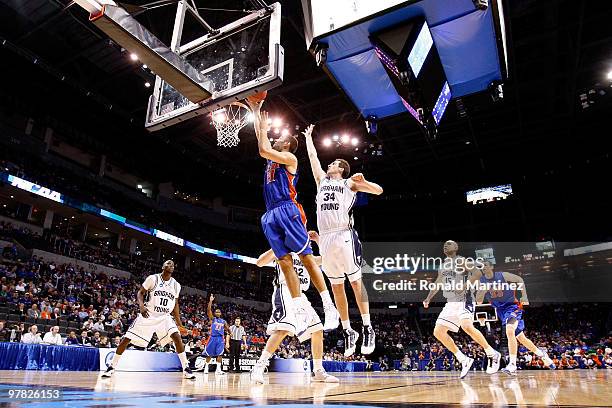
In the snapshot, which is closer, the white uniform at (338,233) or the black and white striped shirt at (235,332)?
the white uniform at (338,233)

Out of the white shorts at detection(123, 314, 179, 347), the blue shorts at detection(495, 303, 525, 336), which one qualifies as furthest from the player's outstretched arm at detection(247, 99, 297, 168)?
the blue shorts at detection(495, 303, 525, 336)

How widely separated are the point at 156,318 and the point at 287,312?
233 centimetres

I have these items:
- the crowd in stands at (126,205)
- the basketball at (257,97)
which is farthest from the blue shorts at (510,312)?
the crowd in stands at (126,205)

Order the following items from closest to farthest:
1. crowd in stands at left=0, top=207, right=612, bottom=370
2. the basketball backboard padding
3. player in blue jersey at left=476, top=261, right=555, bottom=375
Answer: the basketball backboard padding
player in blue jersey at left=476, top=261, right=555, bottom=375
crowd in stands at left=0, top=207, right=612, bottom=370

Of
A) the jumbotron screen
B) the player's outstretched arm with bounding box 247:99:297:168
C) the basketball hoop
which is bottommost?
the player's outstretched arm with bounding box 247:99:297:168

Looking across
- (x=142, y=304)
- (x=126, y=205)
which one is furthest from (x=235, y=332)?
(x=126, y=205)

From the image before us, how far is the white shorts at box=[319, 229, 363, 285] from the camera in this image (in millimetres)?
4473

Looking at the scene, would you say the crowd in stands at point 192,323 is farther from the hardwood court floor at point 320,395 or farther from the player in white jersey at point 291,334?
the hardwood court floor at point 320,395

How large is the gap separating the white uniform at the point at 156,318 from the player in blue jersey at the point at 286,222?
2521 mm

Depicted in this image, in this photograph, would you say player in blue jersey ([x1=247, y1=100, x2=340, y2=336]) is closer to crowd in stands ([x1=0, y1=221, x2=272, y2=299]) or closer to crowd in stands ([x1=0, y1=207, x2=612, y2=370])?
crowd in stands ([x1=0, y1=207, x2=612, y2=370])

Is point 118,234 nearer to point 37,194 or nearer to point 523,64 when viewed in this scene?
point 37,194

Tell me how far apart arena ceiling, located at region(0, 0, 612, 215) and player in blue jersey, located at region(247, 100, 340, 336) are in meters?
5.89

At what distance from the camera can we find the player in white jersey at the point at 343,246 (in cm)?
446

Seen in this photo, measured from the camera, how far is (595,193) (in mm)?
24234
